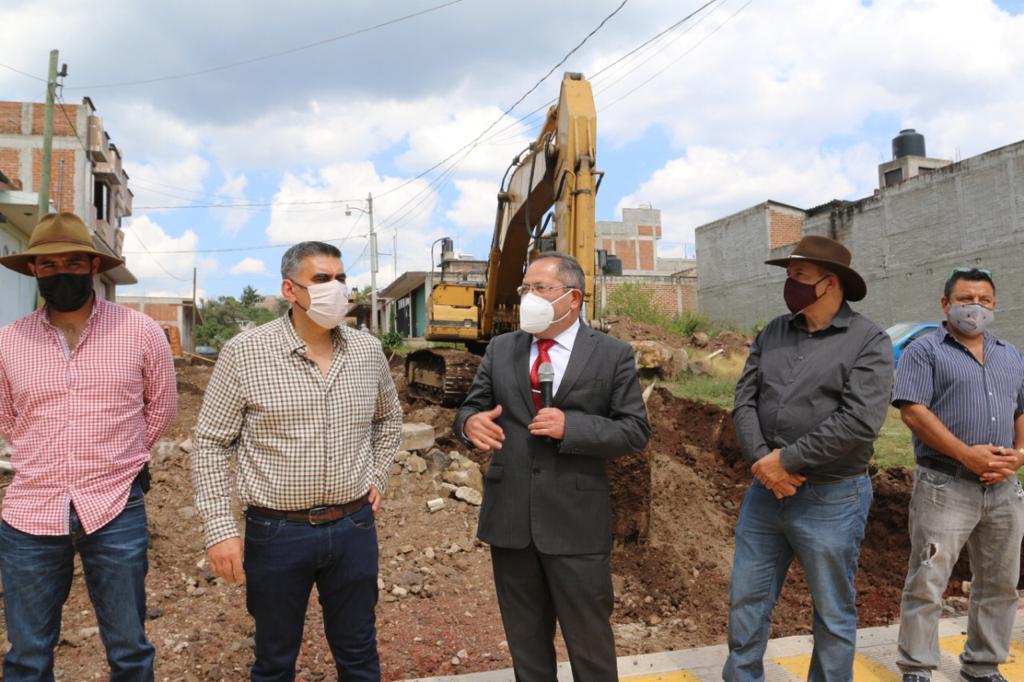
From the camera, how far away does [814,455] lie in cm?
289

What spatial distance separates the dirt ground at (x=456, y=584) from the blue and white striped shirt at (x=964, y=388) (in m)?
2.10

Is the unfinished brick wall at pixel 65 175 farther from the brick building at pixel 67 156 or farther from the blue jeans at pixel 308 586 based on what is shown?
the blue jeans at pixel 308 586

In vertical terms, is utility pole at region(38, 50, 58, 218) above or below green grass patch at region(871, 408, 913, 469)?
above

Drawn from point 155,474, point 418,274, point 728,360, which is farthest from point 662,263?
point 155,474

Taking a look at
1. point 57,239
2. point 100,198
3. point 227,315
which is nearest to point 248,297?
point 227,315

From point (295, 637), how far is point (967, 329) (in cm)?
317

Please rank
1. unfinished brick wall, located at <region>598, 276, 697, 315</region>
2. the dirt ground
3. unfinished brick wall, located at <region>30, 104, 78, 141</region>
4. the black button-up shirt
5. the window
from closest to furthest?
the black button-up shirt → the dirt ground → unfinished brick wall, located at <region>30, 104, 78, 141</region> → the window → unfinished brick wall, located at <region>598, 276, 697, 315</region>

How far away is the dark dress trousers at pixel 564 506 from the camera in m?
2.79

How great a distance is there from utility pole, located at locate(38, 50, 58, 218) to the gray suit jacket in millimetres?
14324

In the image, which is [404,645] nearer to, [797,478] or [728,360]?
[797,478]

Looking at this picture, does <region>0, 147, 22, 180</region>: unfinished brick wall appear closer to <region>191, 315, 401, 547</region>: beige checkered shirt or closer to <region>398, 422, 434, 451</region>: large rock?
<region>398, 422, 434, 451</region>: large rock

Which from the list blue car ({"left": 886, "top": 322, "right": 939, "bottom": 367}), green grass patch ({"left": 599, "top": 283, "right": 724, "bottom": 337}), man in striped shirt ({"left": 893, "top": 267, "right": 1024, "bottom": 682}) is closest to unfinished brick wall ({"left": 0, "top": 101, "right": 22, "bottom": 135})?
green grass patch ({"left": 599, "top": 283, "right": 724, "bottom": 337})

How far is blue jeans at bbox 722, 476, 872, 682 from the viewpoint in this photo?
9.89ft

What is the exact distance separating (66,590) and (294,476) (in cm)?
96
